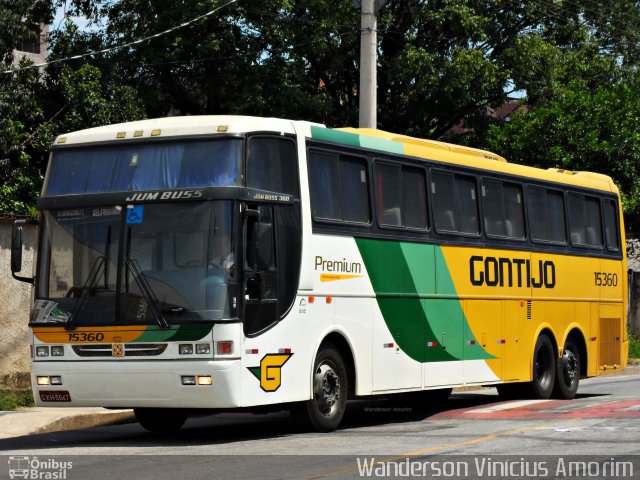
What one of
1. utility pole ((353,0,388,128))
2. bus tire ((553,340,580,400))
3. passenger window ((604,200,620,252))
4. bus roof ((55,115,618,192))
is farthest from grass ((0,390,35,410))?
passenger window ((604,200,620,252))

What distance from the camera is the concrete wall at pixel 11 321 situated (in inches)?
747

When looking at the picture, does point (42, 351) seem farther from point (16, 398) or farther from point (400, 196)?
point (400, 196)

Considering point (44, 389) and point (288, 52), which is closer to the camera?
point (44, 389)

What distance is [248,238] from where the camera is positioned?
13.5 m

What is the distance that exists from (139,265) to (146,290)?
29 centimetres

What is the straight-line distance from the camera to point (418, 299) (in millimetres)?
16812

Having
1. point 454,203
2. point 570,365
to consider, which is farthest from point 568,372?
point 454,203

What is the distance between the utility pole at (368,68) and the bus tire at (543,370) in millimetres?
4508

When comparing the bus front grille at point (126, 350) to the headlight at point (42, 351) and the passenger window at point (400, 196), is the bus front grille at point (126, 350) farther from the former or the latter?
the passenger window at point (400, 196)

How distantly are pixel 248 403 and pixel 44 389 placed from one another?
7.89 feet

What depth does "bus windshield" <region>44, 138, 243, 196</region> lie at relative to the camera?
13711mm

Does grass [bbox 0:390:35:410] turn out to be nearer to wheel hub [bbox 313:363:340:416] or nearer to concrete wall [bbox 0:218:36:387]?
concrete wall [bbox 0:218:36:387]

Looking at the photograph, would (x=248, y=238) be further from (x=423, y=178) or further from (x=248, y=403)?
(x=423, y=178)

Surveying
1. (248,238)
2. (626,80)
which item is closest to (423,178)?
(248,238)
